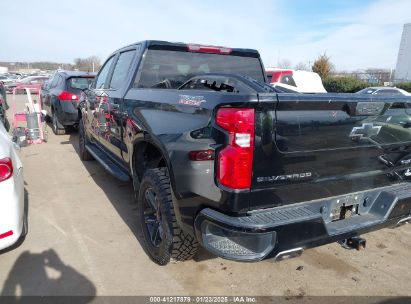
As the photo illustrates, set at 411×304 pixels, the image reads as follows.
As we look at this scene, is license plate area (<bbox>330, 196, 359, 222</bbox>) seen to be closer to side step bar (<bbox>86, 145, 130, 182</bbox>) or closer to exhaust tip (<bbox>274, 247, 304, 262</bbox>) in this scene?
exhaust tip (<bbox>274, 247, 304, 262</bbox>)

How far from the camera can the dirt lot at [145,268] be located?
2.84m

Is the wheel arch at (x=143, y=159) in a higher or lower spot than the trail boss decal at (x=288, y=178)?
lower

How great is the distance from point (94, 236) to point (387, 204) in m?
2.80

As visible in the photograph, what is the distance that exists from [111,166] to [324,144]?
9.88ft

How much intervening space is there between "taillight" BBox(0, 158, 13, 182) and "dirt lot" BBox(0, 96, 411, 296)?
2.79ft

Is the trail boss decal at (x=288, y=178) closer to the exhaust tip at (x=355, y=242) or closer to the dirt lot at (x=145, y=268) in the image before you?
the exhaust tip at (x=355, y=242)

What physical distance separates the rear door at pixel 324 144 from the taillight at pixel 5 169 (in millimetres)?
2053

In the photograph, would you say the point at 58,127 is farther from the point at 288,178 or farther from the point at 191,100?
the point at 288,178

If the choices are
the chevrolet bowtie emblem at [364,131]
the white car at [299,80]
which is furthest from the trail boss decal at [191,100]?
the white car at [299,80]

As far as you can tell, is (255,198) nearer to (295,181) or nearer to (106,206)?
(295,181)

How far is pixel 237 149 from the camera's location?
6.95 ft

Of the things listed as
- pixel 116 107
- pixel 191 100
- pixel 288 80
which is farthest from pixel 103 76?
pixel 288 80

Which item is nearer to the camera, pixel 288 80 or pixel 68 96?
pixel 68 96

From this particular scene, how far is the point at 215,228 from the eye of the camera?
2.27 meters
